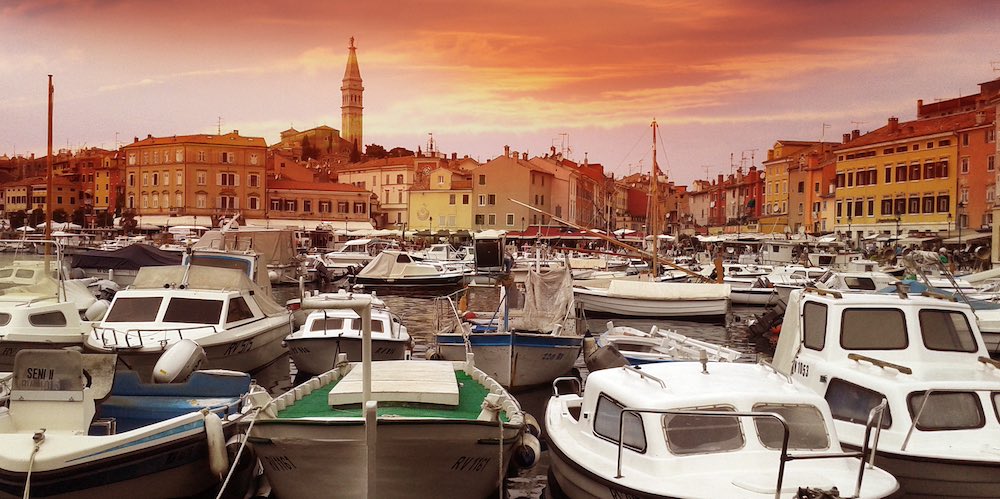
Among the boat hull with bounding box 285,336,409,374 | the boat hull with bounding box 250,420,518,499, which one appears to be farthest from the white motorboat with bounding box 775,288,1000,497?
the boat hull with bounding box 285,336,409,374

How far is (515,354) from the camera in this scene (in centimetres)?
1934

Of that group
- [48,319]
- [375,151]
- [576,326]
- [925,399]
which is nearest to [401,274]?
[576,326]

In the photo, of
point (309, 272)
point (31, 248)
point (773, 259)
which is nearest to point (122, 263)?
point (309, 272)

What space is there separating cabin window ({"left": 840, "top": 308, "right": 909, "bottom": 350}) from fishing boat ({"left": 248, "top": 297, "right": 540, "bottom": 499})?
4934mm

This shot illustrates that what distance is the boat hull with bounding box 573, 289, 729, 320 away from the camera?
36406 millimetres

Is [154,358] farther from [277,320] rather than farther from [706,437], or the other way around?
[706,437]

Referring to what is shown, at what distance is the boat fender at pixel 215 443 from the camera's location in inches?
451

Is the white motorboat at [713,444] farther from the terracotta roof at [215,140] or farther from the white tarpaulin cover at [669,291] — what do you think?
the terracotta roof at [215,140]

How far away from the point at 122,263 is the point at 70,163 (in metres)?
111

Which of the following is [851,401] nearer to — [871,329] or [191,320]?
[871,329]

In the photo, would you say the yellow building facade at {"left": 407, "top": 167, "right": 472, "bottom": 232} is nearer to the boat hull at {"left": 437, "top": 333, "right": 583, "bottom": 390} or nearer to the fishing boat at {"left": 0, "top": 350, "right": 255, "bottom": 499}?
the boat hull at {"left": 437, "top": 333, "right": 583, "bottom": 390}

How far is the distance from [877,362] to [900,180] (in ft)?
228

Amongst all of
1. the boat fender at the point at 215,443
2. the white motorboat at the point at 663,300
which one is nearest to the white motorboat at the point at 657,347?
Result: the boat fender at the point at 215,443

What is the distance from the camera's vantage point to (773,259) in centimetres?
6775
